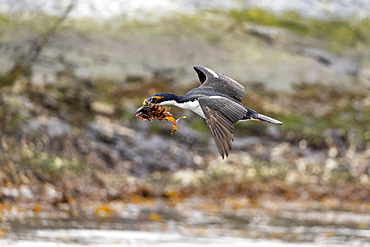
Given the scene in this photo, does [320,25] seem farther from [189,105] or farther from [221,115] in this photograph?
[221,115]

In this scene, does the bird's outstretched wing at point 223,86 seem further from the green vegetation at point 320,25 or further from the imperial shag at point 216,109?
the green vegetation at point 320,25

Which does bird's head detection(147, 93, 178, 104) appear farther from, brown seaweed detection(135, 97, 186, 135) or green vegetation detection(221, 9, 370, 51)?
green vegetation detection(221, 9, 370, 51)

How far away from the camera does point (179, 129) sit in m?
15.2

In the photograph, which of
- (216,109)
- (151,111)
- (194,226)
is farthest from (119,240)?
(216,109)

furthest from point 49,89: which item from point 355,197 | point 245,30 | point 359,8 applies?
point 359,8

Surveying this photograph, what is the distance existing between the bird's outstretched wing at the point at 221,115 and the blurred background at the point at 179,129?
412 cm

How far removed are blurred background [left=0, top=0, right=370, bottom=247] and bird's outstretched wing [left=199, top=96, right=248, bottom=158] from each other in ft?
13.5

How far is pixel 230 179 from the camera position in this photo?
1427cm

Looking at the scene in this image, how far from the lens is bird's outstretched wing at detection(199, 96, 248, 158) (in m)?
5.96

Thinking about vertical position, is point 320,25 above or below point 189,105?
above

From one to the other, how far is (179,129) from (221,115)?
353 inches

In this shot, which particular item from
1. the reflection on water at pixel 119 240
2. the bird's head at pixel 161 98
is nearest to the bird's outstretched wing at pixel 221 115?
the bird's head at pixel 161 98

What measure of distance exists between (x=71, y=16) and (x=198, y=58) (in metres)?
3.55

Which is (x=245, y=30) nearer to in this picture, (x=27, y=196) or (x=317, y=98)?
(x=317, y=98)
